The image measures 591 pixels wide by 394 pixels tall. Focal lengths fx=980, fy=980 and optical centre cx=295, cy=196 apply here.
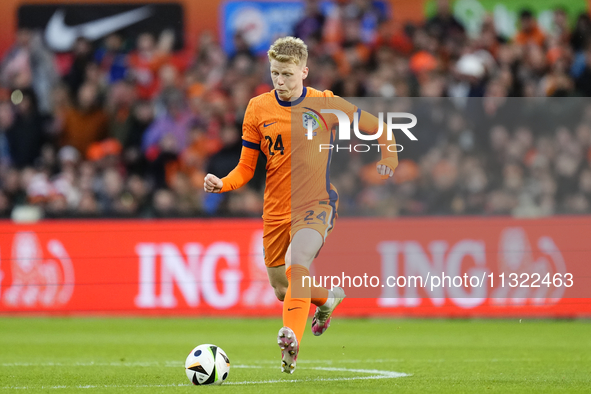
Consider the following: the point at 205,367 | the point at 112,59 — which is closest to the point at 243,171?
the point at 205,367

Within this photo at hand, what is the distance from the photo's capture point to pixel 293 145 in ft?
23.0

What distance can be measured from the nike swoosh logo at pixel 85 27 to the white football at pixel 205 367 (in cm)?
1205

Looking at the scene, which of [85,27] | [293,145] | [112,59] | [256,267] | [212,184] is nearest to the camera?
[212,184]

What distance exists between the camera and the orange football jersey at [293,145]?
7.02m

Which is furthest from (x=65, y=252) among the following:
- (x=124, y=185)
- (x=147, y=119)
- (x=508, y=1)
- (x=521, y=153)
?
(x=508, y=1)

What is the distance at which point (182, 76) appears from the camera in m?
16.4

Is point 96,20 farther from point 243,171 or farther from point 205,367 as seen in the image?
point 205,367

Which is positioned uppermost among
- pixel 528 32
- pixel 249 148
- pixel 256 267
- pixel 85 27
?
pixel 85 27

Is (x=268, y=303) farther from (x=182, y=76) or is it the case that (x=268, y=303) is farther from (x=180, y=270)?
(x=182, y=76)

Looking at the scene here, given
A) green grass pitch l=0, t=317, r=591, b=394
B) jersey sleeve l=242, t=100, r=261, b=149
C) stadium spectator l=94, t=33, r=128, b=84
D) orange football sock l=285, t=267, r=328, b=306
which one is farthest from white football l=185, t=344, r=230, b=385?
stadium spectator l=94, t=33, r=128, b=84

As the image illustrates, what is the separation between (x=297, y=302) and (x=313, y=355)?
9.39 ft

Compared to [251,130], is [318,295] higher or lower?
lower

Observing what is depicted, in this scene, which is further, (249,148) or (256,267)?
(256,267)

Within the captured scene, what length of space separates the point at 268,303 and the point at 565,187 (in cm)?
430
